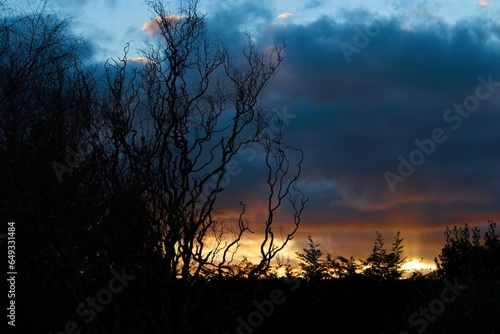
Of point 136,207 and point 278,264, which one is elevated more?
point 136,207

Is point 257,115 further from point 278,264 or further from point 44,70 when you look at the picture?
point 44,70

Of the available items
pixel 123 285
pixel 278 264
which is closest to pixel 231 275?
pixel 278 264

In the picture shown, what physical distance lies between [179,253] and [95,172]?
222 inches

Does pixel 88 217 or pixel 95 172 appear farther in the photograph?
pixel 95 172

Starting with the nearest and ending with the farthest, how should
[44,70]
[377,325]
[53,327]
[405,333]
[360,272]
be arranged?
1. [405,333]
2. [53,327]
3. [377,325]
4. [360,272]
5. [44,70]

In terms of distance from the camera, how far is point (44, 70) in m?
16.3

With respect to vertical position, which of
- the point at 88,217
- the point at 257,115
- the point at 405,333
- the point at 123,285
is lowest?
the point at 405,333

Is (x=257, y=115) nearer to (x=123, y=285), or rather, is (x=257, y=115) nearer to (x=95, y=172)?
(x=123, y=285)

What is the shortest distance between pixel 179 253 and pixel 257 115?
2.82 m

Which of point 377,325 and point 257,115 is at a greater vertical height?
point 257,115

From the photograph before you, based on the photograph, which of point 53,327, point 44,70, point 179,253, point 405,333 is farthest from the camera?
point 44,70

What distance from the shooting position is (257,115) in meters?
11.2

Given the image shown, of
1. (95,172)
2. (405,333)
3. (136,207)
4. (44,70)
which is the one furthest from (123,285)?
(44,70)

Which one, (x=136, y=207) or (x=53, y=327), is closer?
(x=53, y=327)
